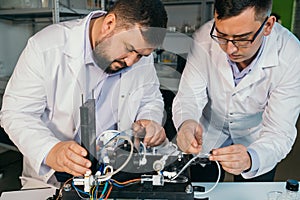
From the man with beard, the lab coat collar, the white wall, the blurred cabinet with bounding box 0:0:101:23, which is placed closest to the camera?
the man with beard

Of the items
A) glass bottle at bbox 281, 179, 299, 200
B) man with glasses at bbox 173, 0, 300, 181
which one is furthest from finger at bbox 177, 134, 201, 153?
glass bottle at bbox 281, 179, 299, 200

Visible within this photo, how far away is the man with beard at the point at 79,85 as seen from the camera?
82 cm

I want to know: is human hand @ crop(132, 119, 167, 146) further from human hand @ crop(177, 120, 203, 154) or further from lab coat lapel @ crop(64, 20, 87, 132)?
lab coat lapel @ crop(64, 20, 87, 132)

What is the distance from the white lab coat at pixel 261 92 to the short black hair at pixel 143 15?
0.21 meters

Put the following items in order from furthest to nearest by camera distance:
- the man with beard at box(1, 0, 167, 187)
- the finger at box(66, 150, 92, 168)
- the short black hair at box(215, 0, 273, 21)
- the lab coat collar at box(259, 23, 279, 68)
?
the lab coat collar at box(259, 23, 279, 68)
the short black hair at box(215, 0, 273, 21)
the man with beard at box(1, 0, 167, 187)
the finger at box(66, 150, 92, 168)

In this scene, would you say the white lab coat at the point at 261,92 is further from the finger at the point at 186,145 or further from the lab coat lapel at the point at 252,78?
the finger at the point at 186,145

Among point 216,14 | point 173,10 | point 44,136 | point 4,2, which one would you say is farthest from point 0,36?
point 216,14

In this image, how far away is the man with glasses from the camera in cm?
90

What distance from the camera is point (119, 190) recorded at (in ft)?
2.29

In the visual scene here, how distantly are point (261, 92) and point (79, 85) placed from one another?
0.72 meters

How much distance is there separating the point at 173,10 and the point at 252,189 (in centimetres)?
221

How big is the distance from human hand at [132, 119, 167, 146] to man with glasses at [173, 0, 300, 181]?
56 millimetres

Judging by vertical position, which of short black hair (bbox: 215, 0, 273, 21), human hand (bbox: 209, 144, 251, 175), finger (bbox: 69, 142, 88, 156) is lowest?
human hand (bbox: 209, 144, 251, 175)

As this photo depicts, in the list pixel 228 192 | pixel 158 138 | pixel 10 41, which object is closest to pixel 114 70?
pixel 158 138
